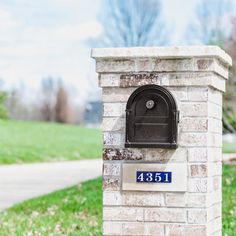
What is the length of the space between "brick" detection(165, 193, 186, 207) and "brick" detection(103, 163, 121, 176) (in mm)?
429

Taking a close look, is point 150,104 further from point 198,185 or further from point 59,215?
point 59,215

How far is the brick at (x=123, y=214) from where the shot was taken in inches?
240

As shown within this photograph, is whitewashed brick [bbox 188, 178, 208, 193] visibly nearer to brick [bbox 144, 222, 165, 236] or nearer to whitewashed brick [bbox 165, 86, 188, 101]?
brick [bbox 144, 222, 165, 236]

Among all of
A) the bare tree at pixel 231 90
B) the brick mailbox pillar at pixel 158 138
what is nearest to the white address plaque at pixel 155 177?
the brick mailbox pillar at pixel 158 138

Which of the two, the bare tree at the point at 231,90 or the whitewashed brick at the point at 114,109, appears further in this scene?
the bare tree at the point at 231,90

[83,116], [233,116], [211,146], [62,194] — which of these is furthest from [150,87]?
[83,116]

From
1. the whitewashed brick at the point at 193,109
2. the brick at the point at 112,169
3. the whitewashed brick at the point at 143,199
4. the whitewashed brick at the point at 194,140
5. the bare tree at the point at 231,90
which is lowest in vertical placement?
the whitewashed brick at the point at 143,199

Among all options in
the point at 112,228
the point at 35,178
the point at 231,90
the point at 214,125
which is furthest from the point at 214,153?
the point at 231,90

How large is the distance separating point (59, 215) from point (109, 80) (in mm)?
5156

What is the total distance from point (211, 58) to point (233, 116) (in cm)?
2573

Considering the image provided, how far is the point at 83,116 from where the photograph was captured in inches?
3268

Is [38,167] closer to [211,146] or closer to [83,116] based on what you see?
[211,146]

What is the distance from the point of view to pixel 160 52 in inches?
236

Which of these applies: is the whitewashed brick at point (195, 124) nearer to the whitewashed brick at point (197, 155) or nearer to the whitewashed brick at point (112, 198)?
the whitewashed brick at point (197, 155)
